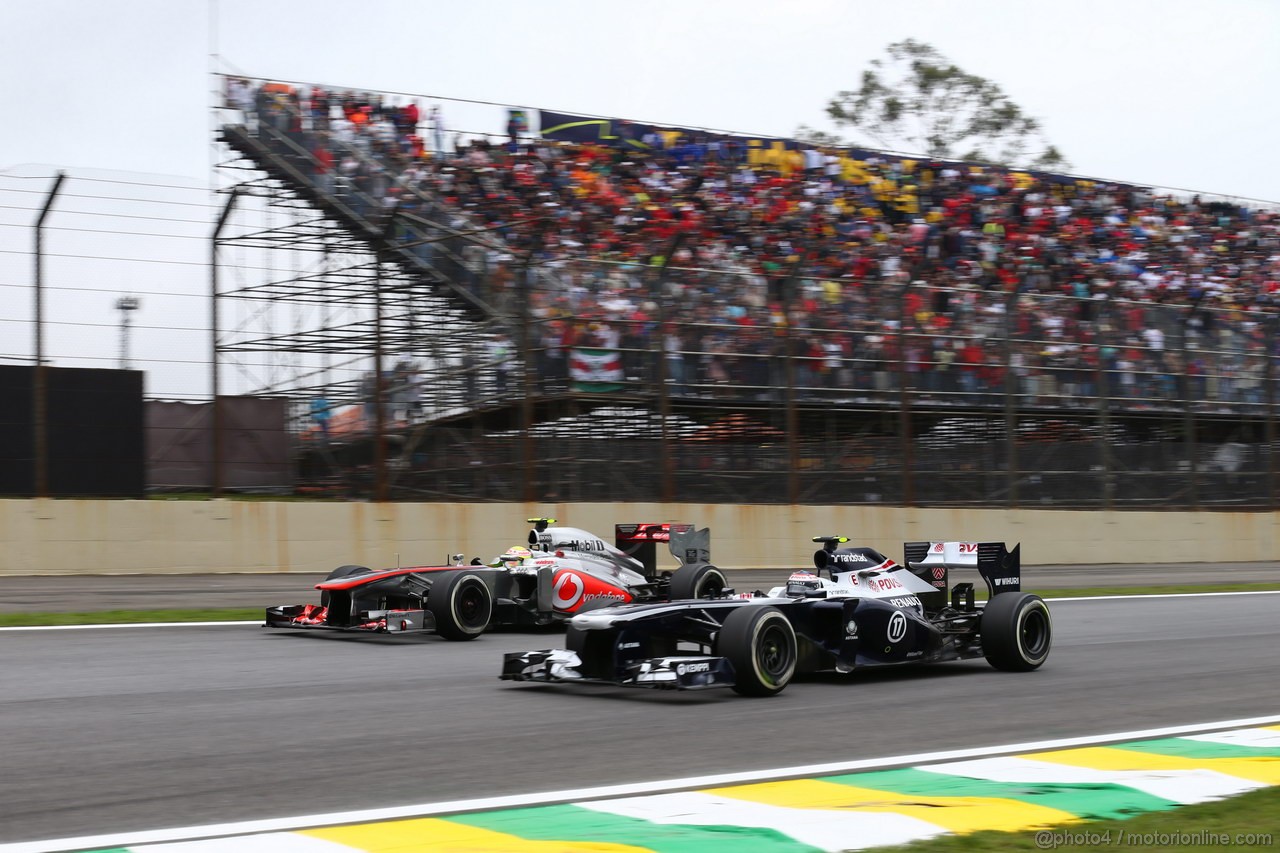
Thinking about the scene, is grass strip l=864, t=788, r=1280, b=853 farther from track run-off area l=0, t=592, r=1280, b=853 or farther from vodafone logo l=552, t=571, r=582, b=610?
vodafone logo l=552, t=571, r=582, b=610

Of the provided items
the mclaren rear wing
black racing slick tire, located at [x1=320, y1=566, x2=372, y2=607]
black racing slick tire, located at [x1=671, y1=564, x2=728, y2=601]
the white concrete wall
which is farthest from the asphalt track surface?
the white concrete wall

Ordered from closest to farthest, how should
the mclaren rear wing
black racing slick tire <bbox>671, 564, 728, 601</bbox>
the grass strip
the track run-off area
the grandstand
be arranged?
the grass strip
the track run-off area
black racing slick tire <bbox>671, 564, 728, 601</bbox>
the mclaren rear wing
the grandstand

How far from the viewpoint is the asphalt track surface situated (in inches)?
219

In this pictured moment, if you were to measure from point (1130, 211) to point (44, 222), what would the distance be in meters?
26.5

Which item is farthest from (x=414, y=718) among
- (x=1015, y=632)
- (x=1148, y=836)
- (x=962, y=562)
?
(x=962, y=562)

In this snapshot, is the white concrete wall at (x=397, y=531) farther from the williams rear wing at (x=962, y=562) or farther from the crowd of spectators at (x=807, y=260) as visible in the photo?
the williams rear wing at (x=962, y=562)

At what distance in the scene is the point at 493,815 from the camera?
5.09 metres

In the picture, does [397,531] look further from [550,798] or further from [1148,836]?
[1148,836]

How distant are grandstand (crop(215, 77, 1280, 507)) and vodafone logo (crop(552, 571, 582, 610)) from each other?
682 centimetres

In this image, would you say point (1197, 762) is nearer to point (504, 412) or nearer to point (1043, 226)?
point (504, 412)

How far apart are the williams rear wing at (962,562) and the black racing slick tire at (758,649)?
6.83 feet

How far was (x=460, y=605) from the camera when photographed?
38.5 feet

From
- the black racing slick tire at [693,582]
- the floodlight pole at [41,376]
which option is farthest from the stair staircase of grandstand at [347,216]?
the black racing slick tire at [693,582]

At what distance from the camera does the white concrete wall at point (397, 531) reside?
1661 cm
